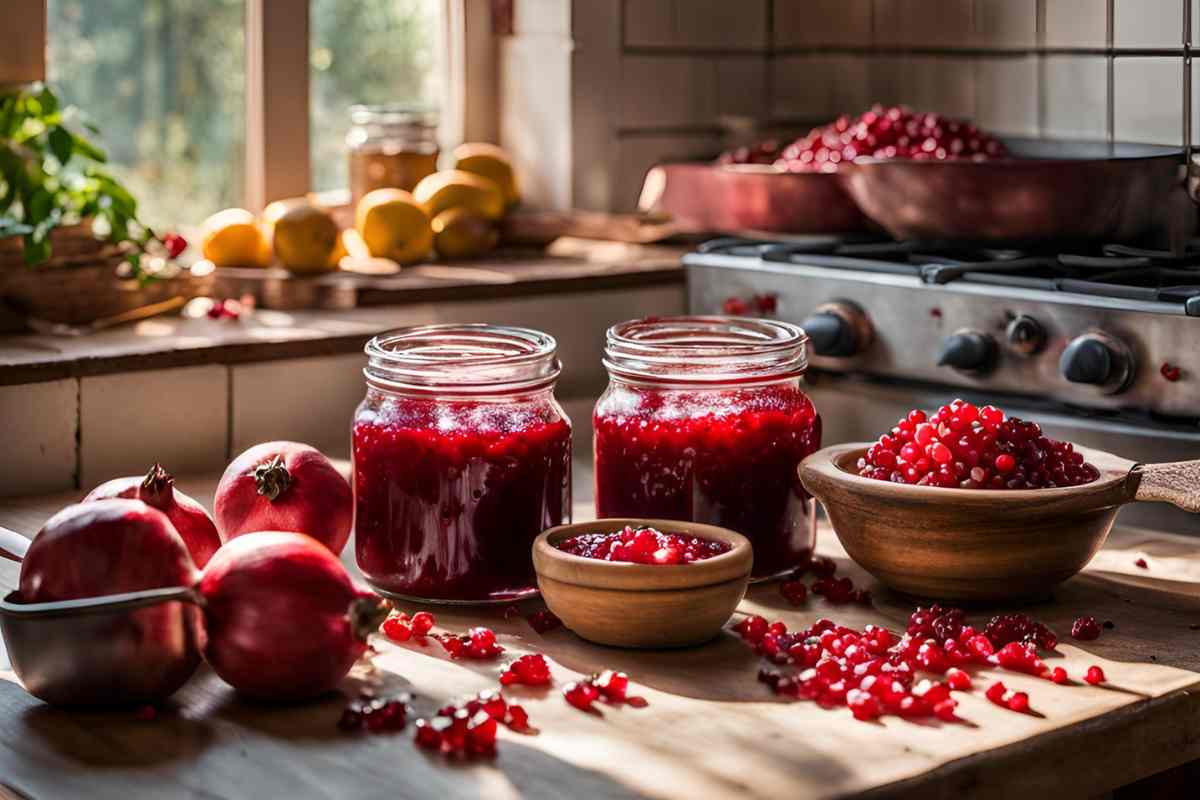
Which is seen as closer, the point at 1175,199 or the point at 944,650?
the point at 944,650

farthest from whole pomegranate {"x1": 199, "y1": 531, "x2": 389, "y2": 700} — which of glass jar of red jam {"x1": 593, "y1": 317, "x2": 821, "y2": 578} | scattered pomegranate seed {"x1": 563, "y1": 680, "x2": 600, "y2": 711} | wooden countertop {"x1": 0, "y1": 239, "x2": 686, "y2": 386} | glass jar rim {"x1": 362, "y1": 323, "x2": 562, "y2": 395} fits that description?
wooden countertop {"x1": 0, "y1": 239, "x2": 686, "y2": 386}

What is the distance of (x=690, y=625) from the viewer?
1.24 m

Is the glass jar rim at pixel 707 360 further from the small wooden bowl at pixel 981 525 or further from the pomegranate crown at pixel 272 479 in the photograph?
the pomegranate crown at pixel 272 479

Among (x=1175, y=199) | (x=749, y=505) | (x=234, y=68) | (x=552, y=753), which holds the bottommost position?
(x=552, y=753)

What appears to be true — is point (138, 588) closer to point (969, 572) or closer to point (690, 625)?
point (690, 625)

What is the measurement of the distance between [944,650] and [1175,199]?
1.08 metres

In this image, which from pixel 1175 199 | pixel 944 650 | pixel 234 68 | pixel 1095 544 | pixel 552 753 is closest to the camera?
pixel 552 753

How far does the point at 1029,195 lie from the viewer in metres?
2.03

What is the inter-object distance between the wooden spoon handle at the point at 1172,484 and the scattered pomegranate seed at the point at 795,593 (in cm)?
30

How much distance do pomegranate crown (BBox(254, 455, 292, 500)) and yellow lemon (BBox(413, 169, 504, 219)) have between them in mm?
1203

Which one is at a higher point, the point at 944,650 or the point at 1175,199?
the point at 1175,199

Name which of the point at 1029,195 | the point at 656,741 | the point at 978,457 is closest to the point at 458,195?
the point at 1029,195

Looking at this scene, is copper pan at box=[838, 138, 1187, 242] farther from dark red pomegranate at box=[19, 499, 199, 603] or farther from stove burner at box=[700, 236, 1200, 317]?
dark red pomegranate at box=[19, 499, 199, 603]

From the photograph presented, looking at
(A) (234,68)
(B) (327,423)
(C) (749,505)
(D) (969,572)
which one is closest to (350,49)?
(A) (234,68)
